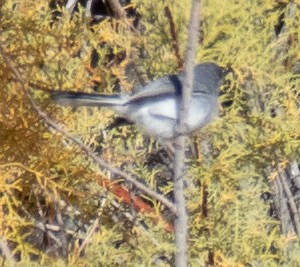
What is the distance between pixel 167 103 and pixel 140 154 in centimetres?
22

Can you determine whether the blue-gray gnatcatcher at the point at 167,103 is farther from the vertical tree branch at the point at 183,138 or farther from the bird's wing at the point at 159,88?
the vertical tree branch at the point at 183,138

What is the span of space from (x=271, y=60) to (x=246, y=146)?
329 millimetres

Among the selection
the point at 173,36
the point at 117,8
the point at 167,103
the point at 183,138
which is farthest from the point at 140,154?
the point at 183,138

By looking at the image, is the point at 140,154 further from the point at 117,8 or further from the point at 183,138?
the point at 183,138

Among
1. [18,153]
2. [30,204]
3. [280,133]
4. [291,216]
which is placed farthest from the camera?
[291,216]

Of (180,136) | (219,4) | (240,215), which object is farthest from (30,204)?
(180,136)

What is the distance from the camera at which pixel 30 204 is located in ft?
8.89

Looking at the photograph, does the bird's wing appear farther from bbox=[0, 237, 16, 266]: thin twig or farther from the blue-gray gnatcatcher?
bbox=[0, 237, 16, 266]: thin twig

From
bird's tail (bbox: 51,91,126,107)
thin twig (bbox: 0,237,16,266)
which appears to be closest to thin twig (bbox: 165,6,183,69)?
bird's tail (bbox: 51,91,126,107)

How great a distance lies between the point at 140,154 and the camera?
272cm

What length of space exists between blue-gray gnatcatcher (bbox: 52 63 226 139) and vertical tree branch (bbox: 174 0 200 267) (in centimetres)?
66

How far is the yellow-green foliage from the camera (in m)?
2.35

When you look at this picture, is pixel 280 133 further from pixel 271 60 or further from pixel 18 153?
pixel 18 153

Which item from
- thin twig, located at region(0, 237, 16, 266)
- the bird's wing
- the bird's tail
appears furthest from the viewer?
the bird's wing
